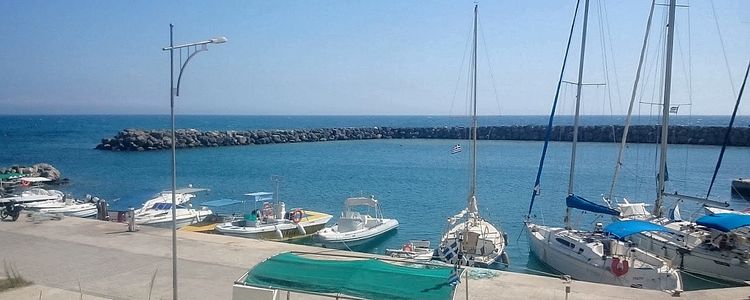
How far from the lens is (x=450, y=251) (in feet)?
70.9

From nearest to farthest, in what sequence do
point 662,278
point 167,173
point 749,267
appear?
point 662,278 < point 749,267 < point 167,173

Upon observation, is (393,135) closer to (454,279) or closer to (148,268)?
(148,268)

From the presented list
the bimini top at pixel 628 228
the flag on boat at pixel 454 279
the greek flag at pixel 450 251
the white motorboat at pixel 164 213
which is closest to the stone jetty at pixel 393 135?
the white motorboat at pixel 164 213

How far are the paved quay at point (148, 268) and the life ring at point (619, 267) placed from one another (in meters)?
2.85

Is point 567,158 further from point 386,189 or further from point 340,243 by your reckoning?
point 340,243

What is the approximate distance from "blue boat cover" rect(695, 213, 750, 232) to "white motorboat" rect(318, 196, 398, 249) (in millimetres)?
13342

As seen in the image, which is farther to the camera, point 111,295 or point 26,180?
point 26,180

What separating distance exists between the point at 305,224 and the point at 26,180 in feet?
96.5

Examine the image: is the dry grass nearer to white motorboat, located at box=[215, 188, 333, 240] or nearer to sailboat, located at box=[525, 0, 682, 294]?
white motorboat, located at box=[215, 188, 333, 240]

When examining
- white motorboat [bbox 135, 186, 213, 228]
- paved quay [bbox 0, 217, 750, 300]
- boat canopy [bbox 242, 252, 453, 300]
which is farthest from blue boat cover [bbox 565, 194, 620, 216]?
white motorboat [bbox 135, 186, 213, 228]

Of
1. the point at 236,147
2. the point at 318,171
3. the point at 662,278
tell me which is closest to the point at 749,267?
the point at 662,278

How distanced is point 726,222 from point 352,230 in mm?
14460

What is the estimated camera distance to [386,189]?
4759cm

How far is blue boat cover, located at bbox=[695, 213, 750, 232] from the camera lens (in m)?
19.6
